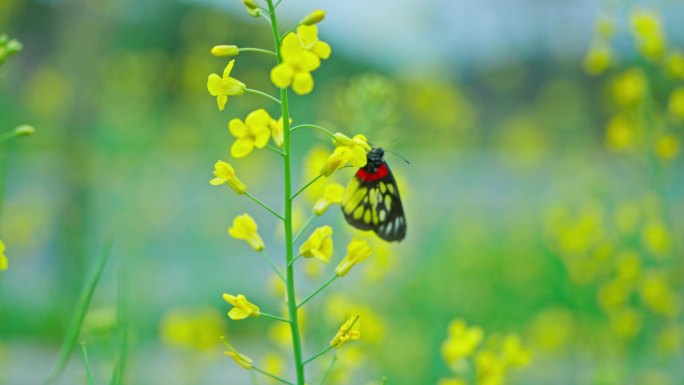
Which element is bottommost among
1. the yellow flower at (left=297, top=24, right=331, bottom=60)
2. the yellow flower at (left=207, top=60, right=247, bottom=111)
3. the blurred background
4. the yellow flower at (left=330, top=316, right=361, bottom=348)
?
the blurred background

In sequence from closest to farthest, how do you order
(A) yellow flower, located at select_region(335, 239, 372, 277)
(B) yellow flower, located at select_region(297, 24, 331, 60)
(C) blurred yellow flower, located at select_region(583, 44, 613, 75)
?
(B) yellow flower, located at select_region(297, 24, 331, 60) → (A) yellow flower, located at select_region(335, 239, 372, 277) → (C) blurred yellow flower, located at select_region(583, 44, 613, 75)

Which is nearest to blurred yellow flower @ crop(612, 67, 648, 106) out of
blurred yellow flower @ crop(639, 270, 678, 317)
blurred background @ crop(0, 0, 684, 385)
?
blurred background @ crop(0, 0, 684, 385)

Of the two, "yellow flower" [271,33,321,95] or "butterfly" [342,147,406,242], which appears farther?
"butterfly" [342,147,406,242]

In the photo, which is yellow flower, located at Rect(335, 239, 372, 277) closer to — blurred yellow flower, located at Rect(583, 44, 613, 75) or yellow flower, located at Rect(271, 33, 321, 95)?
yellow flower, located at Rect(271, 33, 321, 95)

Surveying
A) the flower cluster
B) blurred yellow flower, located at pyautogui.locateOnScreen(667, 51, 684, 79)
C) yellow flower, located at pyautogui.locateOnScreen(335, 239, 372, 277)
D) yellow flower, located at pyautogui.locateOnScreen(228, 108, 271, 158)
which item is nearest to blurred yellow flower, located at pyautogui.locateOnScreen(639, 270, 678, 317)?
blurred yellow flower, located at pyautogui.locateOnScreen(667, 51, 684, 79)

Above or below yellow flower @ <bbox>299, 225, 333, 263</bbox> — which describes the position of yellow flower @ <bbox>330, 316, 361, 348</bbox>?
below

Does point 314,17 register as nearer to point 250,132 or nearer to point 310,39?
point 310,39

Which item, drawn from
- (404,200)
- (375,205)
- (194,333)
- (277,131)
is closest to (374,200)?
(375,205)

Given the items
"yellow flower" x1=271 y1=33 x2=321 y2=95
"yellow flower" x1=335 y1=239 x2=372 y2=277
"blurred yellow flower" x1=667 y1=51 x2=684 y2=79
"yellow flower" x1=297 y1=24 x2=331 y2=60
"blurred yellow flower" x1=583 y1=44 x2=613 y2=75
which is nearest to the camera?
"yellow flower" x1=271 y1=33 x2=321 y2=95
